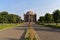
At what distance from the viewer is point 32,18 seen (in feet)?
617

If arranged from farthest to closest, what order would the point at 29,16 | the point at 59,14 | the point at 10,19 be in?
the point at 29,16 → the point at 10,19 → the point at 59,14

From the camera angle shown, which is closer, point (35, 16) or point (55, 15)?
point (55, 15)

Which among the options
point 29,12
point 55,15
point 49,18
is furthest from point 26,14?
point 55,15

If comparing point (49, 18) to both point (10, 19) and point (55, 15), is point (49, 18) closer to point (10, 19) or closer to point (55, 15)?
point (10, 19)

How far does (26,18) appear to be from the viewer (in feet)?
617

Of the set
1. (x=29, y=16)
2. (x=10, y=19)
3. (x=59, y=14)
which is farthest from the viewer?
(x=29, y=16)

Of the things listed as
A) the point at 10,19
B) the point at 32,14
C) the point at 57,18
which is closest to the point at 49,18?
the point at 10,19

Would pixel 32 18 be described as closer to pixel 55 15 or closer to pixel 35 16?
pixel 35 16

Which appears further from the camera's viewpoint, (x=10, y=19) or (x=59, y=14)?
(x=10, y=19)

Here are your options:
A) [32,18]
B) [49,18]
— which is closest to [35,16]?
[32,18]

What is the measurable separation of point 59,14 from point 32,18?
12380 centimetres

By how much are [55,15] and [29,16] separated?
12094 cm

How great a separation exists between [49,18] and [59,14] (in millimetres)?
32836

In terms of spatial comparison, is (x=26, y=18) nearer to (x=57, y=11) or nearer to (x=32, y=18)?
(x=32, y=18)
